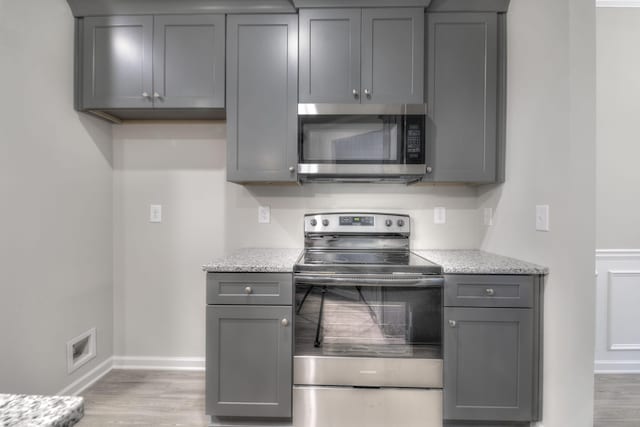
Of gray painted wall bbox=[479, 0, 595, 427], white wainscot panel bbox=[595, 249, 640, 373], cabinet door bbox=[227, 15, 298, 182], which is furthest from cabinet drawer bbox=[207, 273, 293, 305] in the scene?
white wainscot panel bbox=[595, 249, 640, 373]

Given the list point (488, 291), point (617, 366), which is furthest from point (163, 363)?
point (617, 366)

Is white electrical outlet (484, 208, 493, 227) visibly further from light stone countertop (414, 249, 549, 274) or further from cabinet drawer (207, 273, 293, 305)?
cabinet drawer (207, 273, 293, 305)

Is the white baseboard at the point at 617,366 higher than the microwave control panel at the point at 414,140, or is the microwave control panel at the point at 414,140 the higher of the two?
the microwave control panel at the point at 414,140

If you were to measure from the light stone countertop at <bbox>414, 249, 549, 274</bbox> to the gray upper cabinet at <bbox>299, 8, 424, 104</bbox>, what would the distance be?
96cm

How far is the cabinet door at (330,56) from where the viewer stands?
194cm

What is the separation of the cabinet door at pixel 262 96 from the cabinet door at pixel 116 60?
1.72ft

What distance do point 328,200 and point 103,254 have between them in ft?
5.36

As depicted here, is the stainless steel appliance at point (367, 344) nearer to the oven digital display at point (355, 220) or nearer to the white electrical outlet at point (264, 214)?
the oven digital display at point (355, 220)

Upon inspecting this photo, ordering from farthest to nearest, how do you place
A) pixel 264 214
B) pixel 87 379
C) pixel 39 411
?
pixel 264 214, pixel 87 379, pixel 39 411

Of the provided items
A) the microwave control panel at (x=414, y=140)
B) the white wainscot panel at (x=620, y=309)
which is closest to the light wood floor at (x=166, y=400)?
the white wainscot panel at (x=620, y=309)

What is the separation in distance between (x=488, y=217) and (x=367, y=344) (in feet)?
4.02

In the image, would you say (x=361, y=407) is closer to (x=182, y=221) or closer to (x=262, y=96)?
(x=182, y=221)

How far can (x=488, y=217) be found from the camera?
7.30 feet

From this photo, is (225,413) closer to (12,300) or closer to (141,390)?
(141,390)
